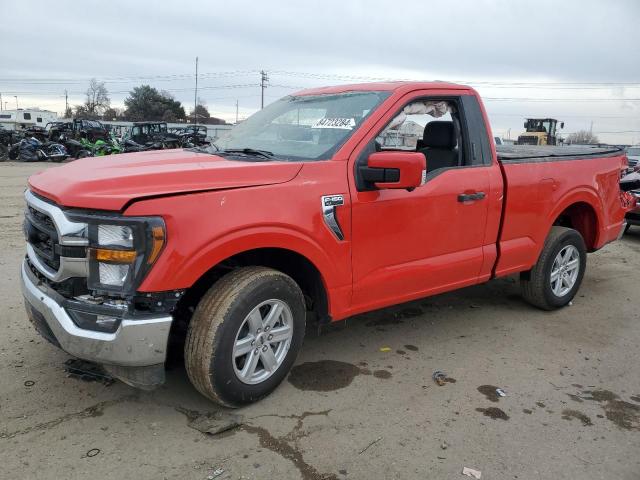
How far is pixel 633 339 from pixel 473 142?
2.23 m

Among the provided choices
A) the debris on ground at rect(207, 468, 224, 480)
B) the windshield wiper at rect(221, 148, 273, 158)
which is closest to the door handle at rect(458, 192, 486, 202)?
the windshield wiper at rect(221, 148, 273, 158)

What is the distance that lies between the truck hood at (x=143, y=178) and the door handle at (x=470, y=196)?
4.73 ft

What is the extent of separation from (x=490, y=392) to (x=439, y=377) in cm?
35

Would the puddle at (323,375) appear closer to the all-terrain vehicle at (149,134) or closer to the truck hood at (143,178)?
the truck hood at (143,178)

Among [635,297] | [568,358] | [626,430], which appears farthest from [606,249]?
[626,430]

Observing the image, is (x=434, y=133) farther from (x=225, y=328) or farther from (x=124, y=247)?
(x=124, y=247)

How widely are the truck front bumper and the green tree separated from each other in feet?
254

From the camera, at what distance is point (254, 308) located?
3072 millimetres

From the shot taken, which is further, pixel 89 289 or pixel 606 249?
pixel 606 249

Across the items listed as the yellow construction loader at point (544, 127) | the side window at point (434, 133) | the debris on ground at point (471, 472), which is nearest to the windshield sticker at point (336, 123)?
the side window at point (434, 133)

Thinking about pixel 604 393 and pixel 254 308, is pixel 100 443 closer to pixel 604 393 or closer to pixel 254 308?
pixel 254 308

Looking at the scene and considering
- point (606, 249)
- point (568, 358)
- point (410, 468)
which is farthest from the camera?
point (606, 249)

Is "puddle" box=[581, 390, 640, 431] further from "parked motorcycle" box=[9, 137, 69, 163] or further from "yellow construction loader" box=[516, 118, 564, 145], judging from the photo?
"yellow construction loader" box=[516, 118, 564, 145]

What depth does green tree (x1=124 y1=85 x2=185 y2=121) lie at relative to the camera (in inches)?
3031
